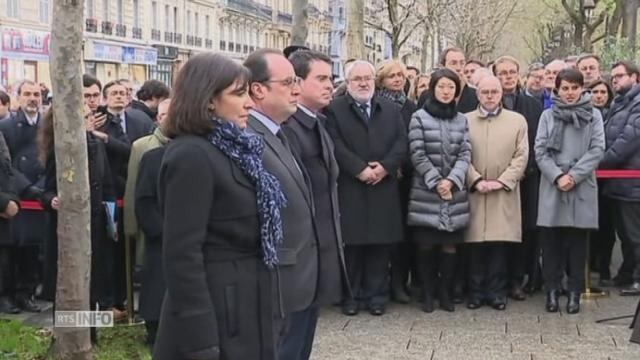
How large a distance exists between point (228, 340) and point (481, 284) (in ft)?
16.4

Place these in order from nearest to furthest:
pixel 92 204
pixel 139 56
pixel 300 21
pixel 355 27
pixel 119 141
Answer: pixel 92 204
pixel 119 141
pixel 300 21
pixel 355 27
pixel 139 56

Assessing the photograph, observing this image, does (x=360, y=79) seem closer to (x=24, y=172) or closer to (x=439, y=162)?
(x=439, y=162)

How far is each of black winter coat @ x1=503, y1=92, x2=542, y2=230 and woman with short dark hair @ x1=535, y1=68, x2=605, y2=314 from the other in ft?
1.21

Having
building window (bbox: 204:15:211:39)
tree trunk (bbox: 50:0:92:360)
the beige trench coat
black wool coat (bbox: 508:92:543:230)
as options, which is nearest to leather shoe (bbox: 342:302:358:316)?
the beige trench coat

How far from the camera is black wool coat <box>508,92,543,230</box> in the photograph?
28.7 feet

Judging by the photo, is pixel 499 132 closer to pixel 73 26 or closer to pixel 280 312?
pixel 73 26

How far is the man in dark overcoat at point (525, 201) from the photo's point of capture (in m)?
8.80

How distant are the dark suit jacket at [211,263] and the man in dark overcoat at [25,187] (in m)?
5.17

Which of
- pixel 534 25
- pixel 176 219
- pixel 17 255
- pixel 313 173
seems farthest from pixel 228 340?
pixel 534 25

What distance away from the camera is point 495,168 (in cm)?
843

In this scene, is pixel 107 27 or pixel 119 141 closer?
pixel 119 141

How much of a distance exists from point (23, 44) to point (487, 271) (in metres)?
34.2

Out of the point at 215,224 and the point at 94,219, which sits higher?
the point at 215,224

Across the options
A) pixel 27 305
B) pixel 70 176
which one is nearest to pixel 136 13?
pixel 27 305
